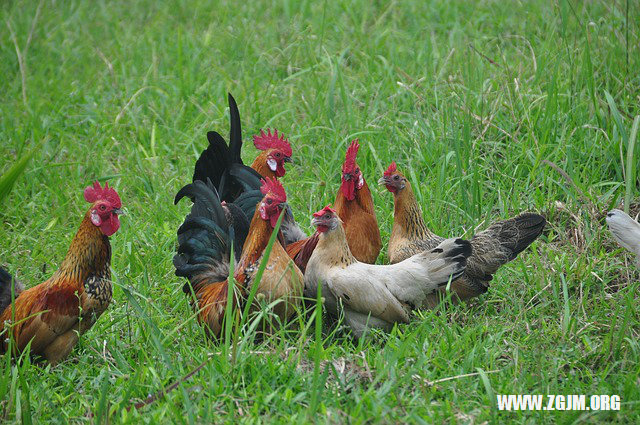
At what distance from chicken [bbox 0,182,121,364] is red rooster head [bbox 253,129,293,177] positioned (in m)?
1.37

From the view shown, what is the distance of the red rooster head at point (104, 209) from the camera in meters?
3.84

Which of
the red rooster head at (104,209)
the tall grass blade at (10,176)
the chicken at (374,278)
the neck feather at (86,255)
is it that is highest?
the tall grass blade at (10,176)

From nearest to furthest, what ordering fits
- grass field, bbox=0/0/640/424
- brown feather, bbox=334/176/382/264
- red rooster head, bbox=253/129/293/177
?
grass field, bbox=0/0/640/424 → brown feather, bbox=334/176/382/264 → red rooster head, bbox=253/129/293/177

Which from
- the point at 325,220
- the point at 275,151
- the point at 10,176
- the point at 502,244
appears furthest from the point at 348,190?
the point at 10,176

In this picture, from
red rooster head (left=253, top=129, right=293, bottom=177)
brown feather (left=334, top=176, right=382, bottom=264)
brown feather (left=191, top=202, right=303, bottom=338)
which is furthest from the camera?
red rooster head (left=253, top=129, right=293, bottom=177)

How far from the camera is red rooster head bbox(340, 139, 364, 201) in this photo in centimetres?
458

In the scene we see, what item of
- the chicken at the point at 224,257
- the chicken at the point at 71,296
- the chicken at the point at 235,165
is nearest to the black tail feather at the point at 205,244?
the chicken at the point at 224,257

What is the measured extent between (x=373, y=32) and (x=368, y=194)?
3.24 metres

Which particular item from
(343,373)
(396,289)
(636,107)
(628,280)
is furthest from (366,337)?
(636,107)

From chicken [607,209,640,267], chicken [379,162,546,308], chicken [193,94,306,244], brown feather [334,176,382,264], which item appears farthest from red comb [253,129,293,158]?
chicken [607,209,640,267]

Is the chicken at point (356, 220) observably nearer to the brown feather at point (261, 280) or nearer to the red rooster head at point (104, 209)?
the brown feather at point (261, 280)

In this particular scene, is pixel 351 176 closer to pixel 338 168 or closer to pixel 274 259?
Answer: pixel 274 259

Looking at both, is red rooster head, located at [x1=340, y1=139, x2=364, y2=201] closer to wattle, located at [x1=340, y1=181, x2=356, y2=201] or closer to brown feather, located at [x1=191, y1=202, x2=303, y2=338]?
wattle, located at [x1=340, y1=181, x2=356, y2=201]

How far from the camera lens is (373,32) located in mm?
7496
